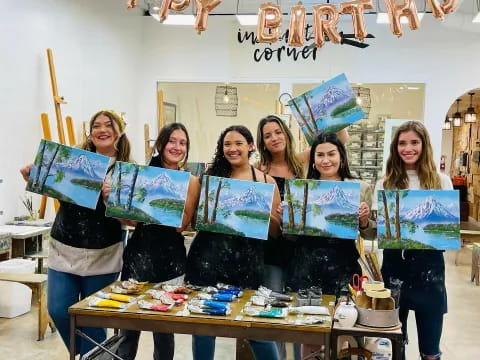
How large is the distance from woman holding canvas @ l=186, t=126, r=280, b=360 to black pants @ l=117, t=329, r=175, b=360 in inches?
5.4

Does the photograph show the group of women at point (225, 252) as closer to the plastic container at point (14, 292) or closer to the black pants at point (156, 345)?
the black pants at point (156, 345)

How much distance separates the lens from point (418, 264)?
8.23 ft

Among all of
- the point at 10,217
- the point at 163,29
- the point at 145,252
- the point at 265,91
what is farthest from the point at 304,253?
the point at 163,29

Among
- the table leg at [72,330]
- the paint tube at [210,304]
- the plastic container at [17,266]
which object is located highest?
the paint tube at [210,304]

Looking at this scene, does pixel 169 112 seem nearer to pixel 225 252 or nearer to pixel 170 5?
pixel 170 5

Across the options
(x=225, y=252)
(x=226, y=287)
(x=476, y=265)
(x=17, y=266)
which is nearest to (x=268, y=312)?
(x=226, y=287)

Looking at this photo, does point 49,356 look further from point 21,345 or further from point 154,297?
point 154,297

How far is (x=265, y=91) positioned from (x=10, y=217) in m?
4.64

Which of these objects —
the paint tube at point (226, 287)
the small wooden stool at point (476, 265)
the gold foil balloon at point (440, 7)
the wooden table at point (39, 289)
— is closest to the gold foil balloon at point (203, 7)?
the gold foil balloon at point (440, 7)

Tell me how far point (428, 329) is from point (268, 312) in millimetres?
875

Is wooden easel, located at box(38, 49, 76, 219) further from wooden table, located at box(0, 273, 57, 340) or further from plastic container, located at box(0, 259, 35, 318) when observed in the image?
wooden table, located at box(0, 273, 57, 340)

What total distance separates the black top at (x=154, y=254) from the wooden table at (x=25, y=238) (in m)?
2.47

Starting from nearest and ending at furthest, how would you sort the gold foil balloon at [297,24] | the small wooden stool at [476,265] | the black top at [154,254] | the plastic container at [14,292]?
the black top at [154,254]
the gold foil balloon at [297,24]
the plastic container at [14,292]
the small wooden stool at [476,265]

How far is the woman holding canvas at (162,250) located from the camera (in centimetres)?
257
